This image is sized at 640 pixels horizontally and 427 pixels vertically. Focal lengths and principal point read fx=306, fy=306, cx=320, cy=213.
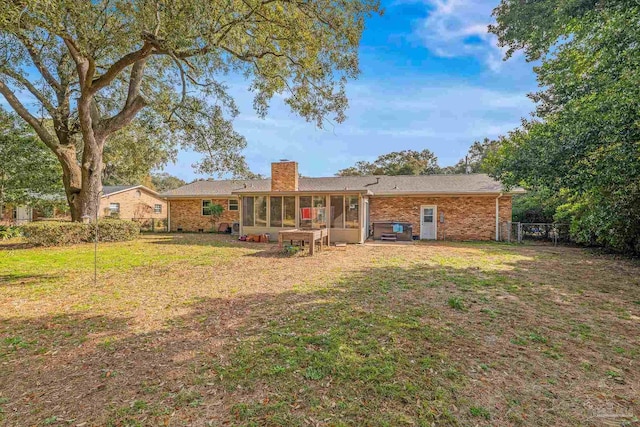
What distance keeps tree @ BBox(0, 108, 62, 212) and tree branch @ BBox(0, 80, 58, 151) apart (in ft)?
14.0

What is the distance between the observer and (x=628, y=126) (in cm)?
515

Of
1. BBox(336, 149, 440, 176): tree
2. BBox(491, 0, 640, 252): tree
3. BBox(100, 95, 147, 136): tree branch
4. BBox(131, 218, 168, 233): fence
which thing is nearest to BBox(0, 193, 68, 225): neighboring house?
BBox(131, 218, 168, 233): fence

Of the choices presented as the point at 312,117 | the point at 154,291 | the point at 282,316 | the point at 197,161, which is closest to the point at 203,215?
the point at 197,161

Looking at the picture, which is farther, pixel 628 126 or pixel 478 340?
pixel 628 126

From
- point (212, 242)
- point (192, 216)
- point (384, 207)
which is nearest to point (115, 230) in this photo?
point (212, 242)

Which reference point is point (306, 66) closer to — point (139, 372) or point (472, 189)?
point (139, 372)

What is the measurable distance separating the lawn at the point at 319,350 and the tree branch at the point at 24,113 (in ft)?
26.5

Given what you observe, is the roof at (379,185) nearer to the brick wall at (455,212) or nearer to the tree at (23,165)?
the brick wall at (455,212)

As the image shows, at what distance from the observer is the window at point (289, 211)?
14.5 m

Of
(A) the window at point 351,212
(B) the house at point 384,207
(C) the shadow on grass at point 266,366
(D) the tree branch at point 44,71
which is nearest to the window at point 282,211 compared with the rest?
(B) the house at point 384,207

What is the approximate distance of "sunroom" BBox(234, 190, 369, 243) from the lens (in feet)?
45.2

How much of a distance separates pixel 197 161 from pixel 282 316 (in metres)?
8.72

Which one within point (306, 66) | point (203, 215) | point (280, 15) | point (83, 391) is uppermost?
point (280, 15)

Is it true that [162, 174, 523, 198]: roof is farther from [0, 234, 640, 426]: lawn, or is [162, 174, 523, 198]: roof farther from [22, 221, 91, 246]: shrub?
[0, 234, 640, 426]: lawn
